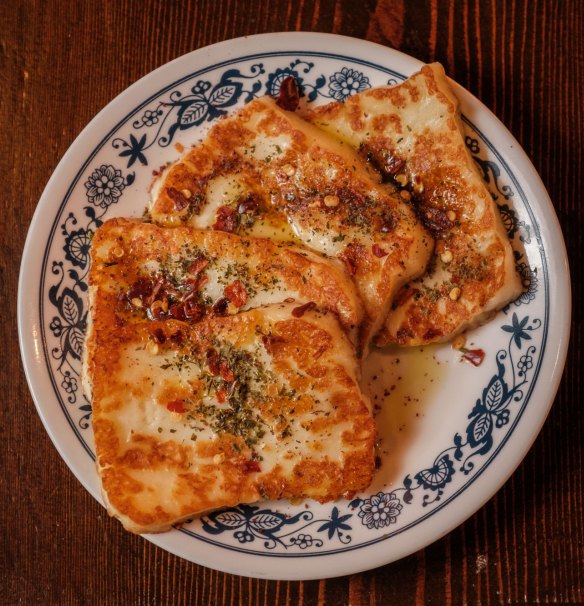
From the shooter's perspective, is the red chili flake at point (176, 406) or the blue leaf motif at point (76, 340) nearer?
the red chili flake at point (176, 406)

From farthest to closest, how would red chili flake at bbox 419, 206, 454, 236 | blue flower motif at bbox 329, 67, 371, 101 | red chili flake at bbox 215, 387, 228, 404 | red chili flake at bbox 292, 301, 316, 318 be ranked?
blue flower motif at bbox 329, 67, 371, 101 < red chili flake at bbox 419, 206, 454, 236 < red chili flake at bbox 215, 387, 228, 404 < red chili flake at bbox 292, 301, 316, 318

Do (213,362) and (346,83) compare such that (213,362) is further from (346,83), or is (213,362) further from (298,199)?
(346,83)

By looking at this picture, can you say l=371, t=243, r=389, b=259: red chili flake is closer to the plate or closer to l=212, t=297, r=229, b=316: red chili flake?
the plate

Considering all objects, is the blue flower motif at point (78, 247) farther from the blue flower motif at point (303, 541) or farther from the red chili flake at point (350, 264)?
the blue flower motif at point (303, 541)

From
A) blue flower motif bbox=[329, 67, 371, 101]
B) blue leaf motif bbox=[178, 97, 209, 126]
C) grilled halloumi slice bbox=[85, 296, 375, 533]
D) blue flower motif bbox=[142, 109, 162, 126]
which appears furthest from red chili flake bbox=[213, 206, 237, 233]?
blue flower motif bbox=[329, 67, 371, 101]

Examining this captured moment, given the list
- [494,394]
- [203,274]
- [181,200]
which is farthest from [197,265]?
[494,394]

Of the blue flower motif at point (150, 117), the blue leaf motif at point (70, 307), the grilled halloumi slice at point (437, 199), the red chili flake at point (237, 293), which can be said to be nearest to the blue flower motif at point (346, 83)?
the grilled halloumi slice at point (437, 199)
